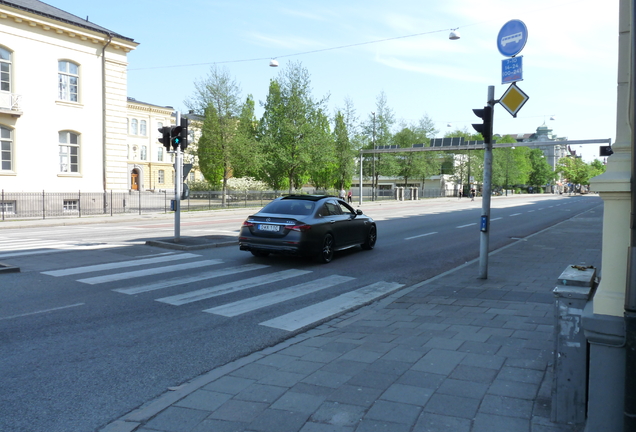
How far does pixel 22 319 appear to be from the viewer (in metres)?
6.29

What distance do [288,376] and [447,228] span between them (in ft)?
56.2

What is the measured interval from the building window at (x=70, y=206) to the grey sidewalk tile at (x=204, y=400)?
1065 inches

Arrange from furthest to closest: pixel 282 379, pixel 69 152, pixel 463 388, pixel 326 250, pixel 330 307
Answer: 1. pixel 69 152
2. pixel 326 250
3. pixel 330 307
4. pixel 282 379
5. pixel 463 388

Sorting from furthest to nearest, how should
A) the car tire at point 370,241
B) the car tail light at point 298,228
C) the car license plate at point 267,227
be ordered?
the car tire at point 370,241, the car license plate at point 267,227, the car tail light at point 298,228

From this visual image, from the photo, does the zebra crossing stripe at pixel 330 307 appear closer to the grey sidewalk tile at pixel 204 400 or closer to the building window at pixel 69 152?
the grey sidewalk tile at pixel 204 400

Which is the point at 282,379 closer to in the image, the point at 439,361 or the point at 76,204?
the point at 439,361

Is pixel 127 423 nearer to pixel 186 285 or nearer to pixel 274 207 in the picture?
pixel 186 285

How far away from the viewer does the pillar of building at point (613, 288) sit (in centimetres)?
298

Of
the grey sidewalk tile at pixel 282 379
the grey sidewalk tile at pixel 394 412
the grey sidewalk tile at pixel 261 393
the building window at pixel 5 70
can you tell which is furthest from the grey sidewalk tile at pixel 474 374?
the building window at pixel 5 70

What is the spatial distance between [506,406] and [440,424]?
620 millimetres

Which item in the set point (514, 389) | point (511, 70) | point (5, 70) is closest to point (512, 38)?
point (511, 70)

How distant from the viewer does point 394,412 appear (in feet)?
12.0

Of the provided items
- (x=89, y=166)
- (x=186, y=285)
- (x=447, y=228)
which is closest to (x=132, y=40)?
(x=89, y=166)

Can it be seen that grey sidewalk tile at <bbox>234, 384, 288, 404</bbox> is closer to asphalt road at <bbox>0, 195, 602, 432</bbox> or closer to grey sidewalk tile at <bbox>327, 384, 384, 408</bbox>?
grey sidewalk tile at <bbox>327, 384, 384, 408</bbox>
